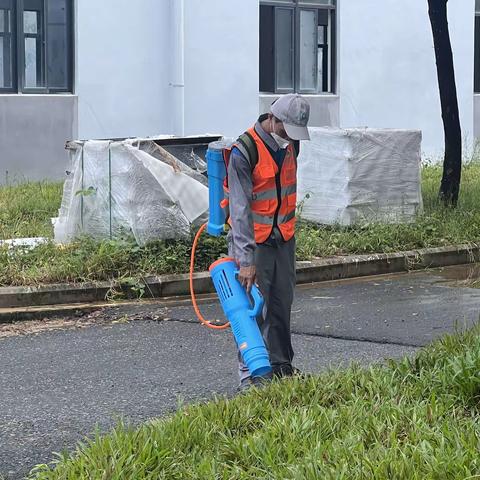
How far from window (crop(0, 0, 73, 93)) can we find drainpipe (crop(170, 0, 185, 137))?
66.6 inches

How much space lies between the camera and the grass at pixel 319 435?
4043 millimetres

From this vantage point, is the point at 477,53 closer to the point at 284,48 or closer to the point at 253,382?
the point at 284,48

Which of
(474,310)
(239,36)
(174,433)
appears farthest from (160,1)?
(174,433)

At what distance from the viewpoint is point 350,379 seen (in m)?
5.38

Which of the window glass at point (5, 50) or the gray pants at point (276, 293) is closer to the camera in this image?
the gray pants at point (276, 293)

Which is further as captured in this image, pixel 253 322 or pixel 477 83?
pixel 477 83

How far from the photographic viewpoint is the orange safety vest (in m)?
5.94

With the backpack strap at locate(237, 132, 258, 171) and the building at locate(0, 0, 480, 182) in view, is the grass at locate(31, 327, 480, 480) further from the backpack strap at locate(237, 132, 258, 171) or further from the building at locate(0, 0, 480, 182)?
the building at locate(0, 0, 480, 182)

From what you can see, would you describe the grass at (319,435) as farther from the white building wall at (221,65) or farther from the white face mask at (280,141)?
the white building wall at (221,65)

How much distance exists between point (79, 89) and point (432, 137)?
7777mm

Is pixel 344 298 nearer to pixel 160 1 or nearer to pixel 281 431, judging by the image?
pixel 281 431

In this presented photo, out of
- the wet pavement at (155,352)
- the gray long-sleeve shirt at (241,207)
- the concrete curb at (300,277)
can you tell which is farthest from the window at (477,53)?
the gray long-sleeve shirt at (241,207)

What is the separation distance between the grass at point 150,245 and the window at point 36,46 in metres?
2.06

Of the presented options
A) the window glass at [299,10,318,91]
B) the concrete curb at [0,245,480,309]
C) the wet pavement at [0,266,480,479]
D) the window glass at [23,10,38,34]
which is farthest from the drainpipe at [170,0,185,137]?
the wet pavement at [0,266,480,479]
